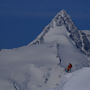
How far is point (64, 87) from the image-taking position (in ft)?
73.4

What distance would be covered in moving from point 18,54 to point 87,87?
80213mm

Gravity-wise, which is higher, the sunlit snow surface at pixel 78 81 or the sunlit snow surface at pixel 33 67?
the sunlit snow surface at pixel 33 67

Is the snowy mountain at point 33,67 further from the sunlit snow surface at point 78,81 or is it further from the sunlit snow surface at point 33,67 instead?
the sunlit snow surface at point 78,81

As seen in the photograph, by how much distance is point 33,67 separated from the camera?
3605 inches

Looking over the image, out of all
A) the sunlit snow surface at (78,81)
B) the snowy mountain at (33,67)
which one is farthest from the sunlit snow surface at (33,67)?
the sunlit snow surface at (78,81)

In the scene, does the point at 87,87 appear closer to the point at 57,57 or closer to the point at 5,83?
the point at 5,83

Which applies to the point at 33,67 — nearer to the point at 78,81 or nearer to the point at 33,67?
the point at 33,67

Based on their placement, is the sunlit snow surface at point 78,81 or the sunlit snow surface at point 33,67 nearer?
the sunlit snow surface at point 78,81

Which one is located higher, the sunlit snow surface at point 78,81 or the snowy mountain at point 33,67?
the snowy mountain at point 33,67

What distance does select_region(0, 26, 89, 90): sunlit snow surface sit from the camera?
8244cm

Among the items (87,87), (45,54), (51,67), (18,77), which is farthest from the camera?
(45,54)

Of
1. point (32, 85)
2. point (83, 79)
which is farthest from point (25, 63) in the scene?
point (83, 79)

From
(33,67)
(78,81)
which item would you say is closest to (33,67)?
(33,67)

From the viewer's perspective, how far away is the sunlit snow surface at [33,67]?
270 feet
